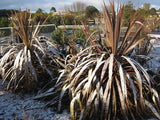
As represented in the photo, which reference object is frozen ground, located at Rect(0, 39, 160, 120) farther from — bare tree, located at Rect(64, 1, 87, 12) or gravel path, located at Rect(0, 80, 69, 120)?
bare tree, located at Rect(64, 1, 87, 12)

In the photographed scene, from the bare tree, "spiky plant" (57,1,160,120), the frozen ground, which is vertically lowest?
the frozen ground

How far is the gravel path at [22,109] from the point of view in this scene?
196 cm

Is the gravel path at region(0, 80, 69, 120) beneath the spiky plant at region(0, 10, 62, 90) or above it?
beneath

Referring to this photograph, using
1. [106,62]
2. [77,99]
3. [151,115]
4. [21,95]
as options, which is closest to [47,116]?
[77,99]

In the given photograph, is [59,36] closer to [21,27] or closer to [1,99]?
[21,27]

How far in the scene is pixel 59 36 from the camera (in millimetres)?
5074

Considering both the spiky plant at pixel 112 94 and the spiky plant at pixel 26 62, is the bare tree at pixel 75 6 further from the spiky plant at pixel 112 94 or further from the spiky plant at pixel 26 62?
the spiky plant at pixel 112 94

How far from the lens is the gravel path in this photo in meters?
1.96

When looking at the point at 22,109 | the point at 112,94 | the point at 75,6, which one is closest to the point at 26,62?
the point at 22,109

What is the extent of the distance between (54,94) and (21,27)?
1.32 meters

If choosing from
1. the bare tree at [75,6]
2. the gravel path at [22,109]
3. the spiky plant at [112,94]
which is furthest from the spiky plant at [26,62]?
the bare tree at [75,6]

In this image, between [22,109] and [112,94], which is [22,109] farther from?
[112,94]

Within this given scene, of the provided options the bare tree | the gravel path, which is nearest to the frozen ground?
the gravel path

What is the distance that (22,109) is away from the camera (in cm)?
216
